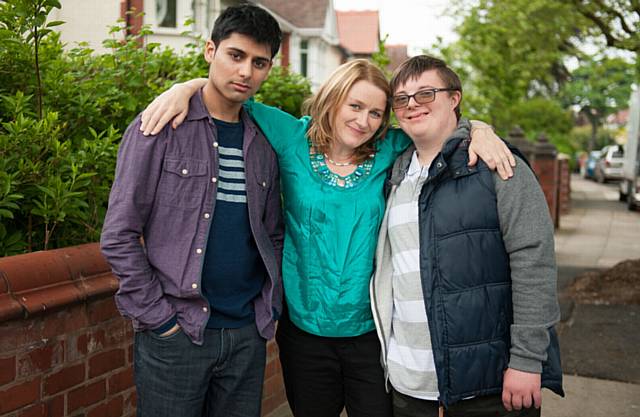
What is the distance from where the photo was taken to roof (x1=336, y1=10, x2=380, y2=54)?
40.8 meters

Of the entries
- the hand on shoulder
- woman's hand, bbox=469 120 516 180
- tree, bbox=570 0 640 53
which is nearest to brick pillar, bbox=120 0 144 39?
tree, bbox=570 0 640 53

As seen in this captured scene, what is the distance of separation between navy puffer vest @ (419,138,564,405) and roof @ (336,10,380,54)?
38891mm

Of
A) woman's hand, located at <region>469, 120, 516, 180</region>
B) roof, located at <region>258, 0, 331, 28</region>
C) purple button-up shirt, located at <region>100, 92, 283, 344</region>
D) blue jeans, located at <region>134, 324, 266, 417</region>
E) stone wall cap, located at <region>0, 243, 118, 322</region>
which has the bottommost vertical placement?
blue jeans, located at <region>134, 324, 266, 417</region>

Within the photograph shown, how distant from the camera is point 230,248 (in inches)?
97.0

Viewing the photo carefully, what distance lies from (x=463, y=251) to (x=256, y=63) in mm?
1024

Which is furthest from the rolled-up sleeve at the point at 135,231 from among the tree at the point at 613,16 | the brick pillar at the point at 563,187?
the brick pillar at the point at 563,187

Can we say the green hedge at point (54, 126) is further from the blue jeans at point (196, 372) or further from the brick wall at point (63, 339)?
the blue jeans at point (196, 372)

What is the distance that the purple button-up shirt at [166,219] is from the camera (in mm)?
2254

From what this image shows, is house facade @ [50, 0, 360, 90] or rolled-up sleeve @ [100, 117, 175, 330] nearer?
rolled-up sleeve @ [100, 117, 175, 330]

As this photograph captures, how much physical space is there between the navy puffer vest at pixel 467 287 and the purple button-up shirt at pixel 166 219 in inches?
26.3

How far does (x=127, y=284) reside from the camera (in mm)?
2244

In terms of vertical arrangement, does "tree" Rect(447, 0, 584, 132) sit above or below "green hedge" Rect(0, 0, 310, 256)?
above

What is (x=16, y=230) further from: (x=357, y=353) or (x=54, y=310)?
(x=357, y=353)

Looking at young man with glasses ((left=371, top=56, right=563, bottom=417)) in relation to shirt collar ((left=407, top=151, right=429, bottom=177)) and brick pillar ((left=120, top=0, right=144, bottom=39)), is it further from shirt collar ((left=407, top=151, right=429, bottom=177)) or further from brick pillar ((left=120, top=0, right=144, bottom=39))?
brick pillar ((left=120, top=0, right=144, bottom=39))
